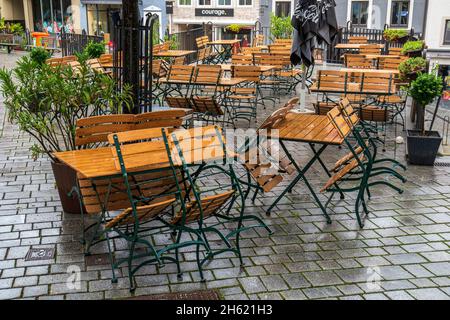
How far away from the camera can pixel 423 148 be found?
7906 mm

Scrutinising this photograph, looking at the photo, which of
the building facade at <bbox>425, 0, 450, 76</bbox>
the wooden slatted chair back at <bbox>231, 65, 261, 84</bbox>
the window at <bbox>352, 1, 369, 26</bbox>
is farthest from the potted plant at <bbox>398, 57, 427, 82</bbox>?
the window at <bbox>352, 1, 369, 26</bbox>

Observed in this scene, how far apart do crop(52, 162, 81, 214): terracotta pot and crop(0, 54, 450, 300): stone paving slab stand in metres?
0.10

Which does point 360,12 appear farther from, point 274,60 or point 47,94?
point 47,94

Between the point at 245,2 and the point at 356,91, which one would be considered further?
the point at 245,2

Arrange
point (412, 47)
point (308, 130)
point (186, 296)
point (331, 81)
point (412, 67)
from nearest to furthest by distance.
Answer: point (186, 296) < point (308, 130) < point (331, 81) < point (412, 67) < point (412, 47)

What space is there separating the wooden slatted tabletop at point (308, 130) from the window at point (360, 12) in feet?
97.2

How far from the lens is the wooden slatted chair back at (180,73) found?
32.4ft

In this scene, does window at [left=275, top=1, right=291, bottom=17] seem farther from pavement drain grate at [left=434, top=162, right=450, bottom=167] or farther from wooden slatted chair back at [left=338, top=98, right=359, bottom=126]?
wooden slatted chair back at [left=338, top=98, right=359, bottom=126]

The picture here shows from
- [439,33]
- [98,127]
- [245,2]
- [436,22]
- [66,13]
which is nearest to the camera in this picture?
[98,127]

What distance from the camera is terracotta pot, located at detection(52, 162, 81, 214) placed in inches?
226

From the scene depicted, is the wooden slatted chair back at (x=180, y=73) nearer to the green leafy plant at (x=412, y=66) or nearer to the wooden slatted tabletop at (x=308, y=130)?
the wooden slatted tabletop at (x=308, y=130)

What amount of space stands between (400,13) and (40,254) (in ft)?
107

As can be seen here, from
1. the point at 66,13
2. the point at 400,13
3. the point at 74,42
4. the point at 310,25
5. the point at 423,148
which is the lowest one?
the point at 423,148

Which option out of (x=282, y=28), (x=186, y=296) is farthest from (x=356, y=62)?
(x=186, y=296)
